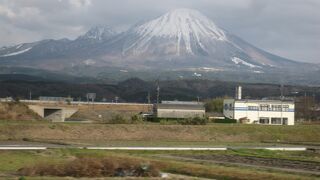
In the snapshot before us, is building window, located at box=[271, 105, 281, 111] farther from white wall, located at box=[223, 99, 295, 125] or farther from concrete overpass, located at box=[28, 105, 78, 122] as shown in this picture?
concrete overpass, located at box=[28, 105, 78, 122]

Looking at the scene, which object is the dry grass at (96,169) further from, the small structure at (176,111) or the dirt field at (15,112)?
the small structure at (176,111)

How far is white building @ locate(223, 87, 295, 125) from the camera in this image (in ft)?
352

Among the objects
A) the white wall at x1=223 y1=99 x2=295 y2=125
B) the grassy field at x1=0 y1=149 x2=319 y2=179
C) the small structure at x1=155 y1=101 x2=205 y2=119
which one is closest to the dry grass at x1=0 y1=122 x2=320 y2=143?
the grassy field at x1=0 y1=149 x2=319 y2=179

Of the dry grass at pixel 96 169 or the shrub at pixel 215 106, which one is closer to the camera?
the dry grass at pixel 96 169

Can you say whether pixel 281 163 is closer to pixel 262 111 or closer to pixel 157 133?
pixel 157 133

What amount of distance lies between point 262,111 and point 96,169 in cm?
8595

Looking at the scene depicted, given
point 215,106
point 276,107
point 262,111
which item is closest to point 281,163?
point 262,111

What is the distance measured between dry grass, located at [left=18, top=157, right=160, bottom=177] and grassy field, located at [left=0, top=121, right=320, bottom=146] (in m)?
33.0

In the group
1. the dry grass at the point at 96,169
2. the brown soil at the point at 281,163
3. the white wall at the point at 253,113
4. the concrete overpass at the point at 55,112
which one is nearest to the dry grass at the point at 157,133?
the brown soil at the point at 281,163

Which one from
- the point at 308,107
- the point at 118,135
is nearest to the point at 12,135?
the point at 118,135

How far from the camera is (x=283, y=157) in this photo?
41.3m

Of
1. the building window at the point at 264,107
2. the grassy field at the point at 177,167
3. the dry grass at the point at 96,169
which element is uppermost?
the building window at the point at 264,107

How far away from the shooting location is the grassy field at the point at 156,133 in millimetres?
61125

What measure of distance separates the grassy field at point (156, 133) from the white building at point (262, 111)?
3271cm
